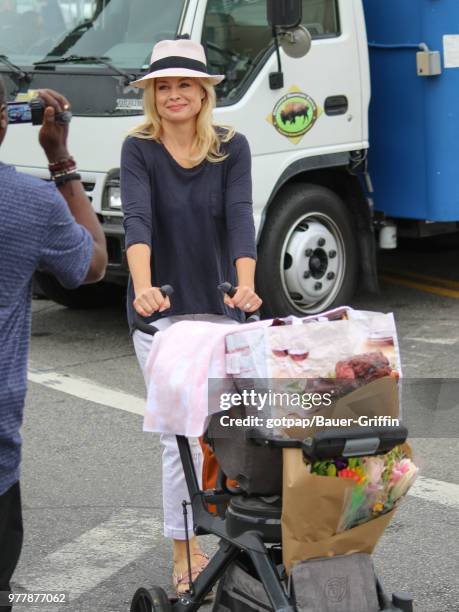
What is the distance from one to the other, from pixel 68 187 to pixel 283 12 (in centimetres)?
456

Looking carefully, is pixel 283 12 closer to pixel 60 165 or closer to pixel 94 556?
pixel 94 556

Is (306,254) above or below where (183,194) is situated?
below

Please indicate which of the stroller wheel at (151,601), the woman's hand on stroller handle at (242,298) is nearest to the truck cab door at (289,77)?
the woman's hand on stroller handle at (242,298)

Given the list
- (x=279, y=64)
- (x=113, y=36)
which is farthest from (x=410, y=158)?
(x=113, y=36)

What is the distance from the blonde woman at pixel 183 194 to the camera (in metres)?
4.16

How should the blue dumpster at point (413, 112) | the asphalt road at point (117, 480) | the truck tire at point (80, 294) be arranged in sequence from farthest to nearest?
the truck tire at point (80, 294) → the blue dumpster at point (413, 112) → the asphalt road at point (117, 480)

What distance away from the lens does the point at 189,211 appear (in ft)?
13.7

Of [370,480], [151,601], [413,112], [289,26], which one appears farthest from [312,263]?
[370,480]

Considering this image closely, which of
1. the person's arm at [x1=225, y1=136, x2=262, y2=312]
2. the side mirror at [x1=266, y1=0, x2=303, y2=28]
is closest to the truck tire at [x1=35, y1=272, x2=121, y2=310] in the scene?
the side mirror at [x1=266, y1=0, x2=303, y2=28]

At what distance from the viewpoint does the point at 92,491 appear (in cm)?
538

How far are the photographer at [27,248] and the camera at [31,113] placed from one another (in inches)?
0.6

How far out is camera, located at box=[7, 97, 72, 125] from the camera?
9.73 feet

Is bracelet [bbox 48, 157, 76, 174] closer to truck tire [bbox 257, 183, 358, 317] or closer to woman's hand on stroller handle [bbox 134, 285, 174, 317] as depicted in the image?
woman's hand on stroller handle [bbox 134, 285, 174, 317]

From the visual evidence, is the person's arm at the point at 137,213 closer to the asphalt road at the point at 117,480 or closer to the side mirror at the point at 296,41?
the asphalt road at the point at 117,480
